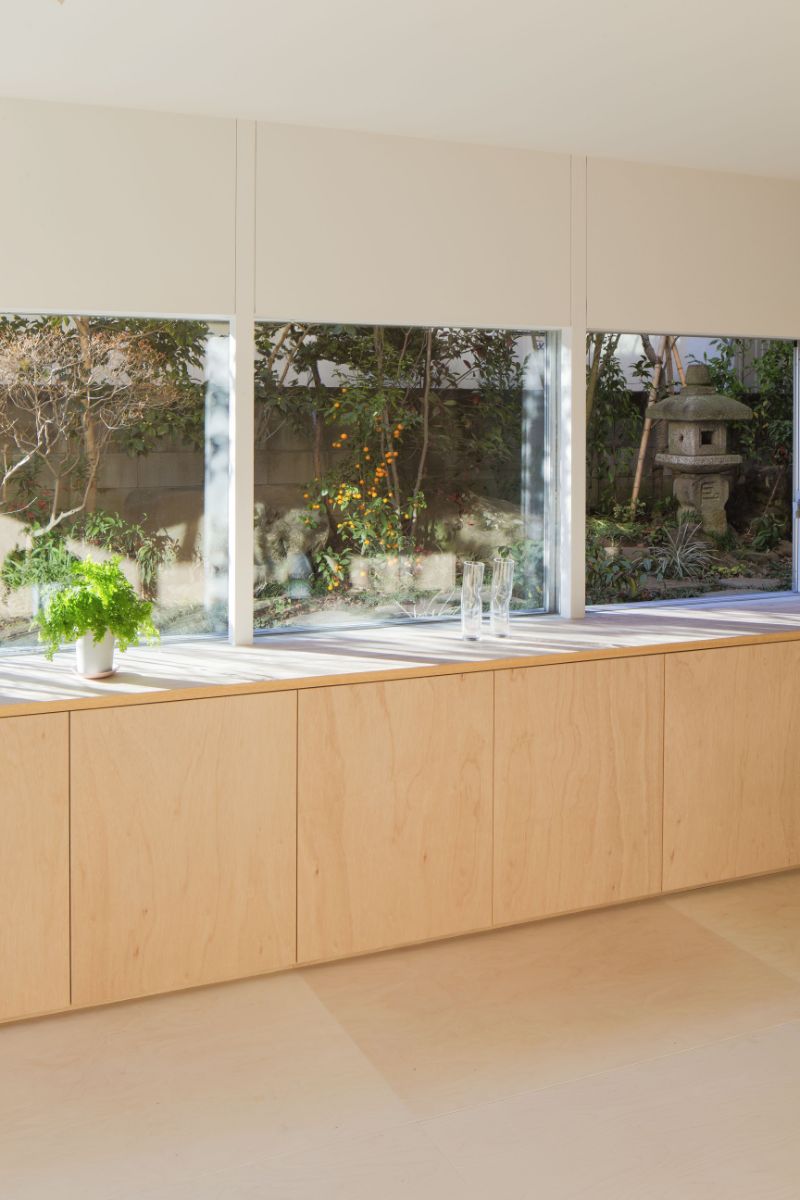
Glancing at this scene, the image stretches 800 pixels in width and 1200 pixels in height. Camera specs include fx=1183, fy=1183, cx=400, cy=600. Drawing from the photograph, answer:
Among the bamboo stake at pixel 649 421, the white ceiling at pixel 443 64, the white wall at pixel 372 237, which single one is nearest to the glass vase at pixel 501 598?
the white wall at pixel 372 237

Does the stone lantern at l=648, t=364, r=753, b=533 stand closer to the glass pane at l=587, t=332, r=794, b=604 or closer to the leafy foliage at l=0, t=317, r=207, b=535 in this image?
the glass pane at l=587, t=332, r=794, b=604

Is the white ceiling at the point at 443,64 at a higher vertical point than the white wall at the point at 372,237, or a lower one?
higher

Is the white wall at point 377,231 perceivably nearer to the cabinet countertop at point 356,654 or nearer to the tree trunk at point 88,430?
the tree trunk at point 88,430

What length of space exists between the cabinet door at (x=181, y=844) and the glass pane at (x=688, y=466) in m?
1.68

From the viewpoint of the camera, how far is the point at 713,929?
12.0ft

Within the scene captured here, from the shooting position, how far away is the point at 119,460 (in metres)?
3.63

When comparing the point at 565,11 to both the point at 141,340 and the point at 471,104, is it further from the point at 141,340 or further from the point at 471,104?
the point at 141,340

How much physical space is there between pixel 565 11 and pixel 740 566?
2.51 m

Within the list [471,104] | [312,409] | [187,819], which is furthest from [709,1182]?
[471,104]

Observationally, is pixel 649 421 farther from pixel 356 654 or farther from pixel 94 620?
pixel 94 620


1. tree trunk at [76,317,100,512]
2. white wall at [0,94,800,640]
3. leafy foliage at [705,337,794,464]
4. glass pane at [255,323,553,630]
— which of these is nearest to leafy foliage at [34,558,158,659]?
tree trunk at [76,317,100,512]

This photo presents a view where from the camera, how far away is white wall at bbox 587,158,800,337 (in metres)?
4.14

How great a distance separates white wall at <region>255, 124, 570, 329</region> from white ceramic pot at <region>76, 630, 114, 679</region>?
117cm

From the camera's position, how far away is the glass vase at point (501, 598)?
3844 millimetres
